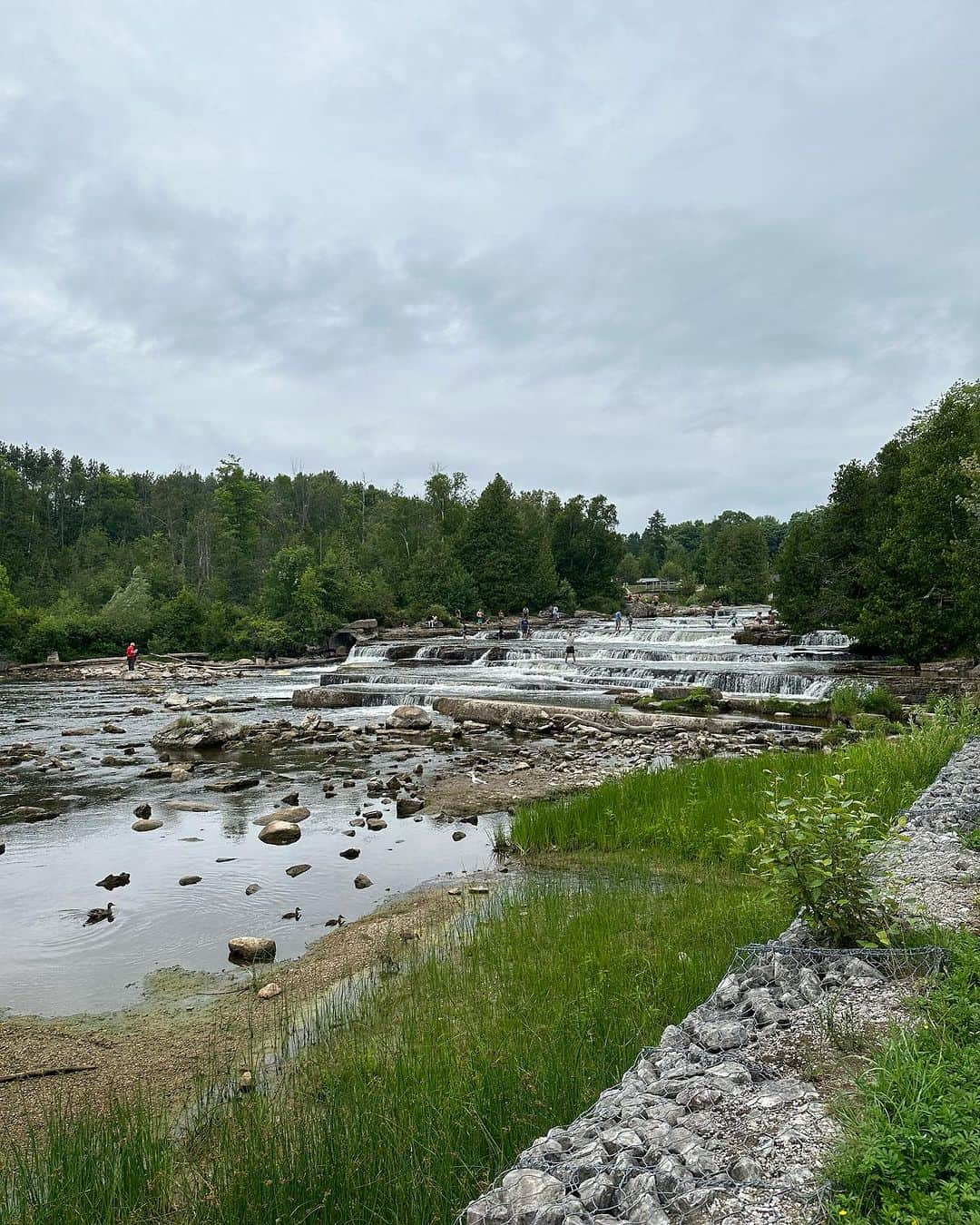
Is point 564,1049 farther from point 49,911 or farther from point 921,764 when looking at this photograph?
point 921,764

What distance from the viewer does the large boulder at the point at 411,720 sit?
22.4 m

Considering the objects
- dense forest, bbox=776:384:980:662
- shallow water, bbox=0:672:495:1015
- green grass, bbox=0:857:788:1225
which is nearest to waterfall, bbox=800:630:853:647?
dense forest, bbox=776:384:980:662

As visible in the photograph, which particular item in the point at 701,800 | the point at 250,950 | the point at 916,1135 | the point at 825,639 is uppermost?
the point at 916,1135

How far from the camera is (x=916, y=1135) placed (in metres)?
2.81

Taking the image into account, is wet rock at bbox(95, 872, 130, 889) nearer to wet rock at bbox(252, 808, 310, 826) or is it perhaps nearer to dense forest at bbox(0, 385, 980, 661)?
wet rock at bbox(252, 808, 310, 826)

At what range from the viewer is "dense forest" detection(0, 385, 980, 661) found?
90.4 feet

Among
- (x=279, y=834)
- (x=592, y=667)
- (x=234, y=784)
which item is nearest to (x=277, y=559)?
(x=592, y=667)

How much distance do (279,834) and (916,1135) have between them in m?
9.96

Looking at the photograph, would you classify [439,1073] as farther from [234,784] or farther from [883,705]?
[883,705]

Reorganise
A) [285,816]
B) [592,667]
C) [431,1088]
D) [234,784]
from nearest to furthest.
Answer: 1. [431,1088]
2. [285,816]
3. [234,784]
4. [592,667]

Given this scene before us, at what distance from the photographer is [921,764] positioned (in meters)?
10.6

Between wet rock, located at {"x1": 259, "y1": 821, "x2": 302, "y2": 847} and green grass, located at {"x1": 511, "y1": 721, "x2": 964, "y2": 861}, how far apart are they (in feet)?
11.4

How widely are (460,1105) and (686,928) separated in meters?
3.15

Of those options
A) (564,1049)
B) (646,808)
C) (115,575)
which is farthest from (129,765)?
(115,575)
